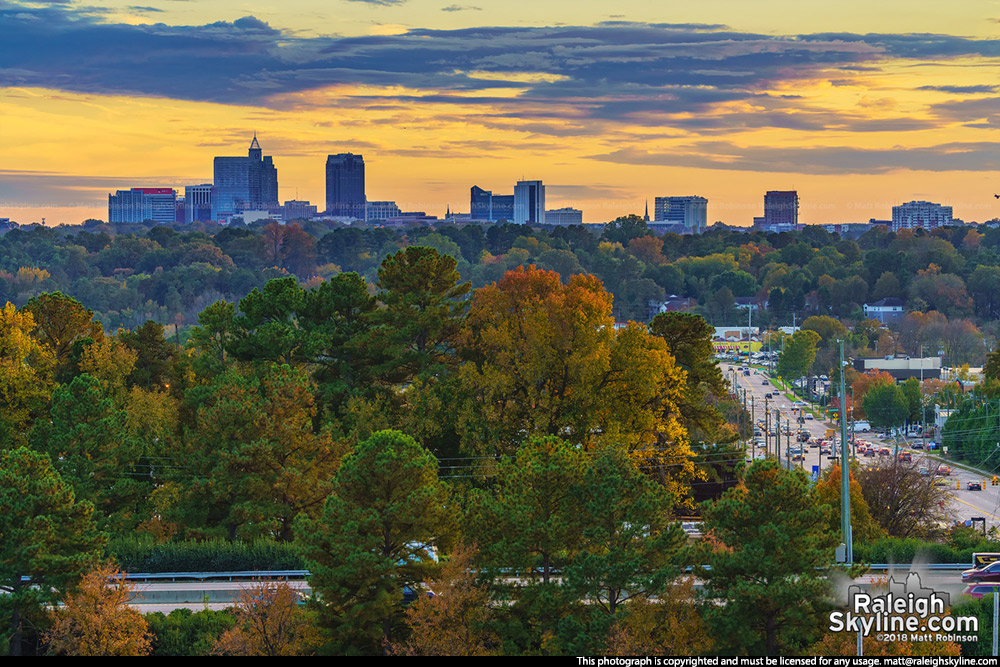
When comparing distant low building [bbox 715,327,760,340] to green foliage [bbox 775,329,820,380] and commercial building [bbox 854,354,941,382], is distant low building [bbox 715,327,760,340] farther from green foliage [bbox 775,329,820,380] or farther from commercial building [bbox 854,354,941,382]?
commercial building [bbox 854,354,941,382]

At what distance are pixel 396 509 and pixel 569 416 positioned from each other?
493 inches

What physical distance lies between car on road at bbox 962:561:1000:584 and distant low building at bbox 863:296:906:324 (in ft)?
351

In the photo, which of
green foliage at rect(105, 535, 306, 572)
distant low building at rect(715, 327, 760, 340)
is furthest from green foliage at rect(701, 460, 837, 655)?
distant low building at rect(715, 327, 760, 340)

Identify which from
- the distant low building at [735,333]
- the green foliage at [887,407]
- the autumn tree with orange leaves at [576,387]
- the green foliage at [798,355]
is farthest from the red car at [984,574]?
the distant low building at [735,333]

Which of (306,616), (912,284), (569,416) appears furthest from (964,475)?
(912,284)

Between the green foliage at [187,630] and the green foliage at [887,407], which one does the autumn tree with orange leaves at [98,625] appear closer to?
the green foliage at [187,630]

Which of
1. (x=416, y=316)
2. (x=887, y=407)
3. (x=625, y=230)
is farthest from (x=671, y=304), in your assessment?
(x=416, y=316)

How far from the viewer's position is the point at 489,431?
36281mm

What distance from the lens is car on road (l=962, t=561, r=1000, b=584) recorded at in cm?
2427

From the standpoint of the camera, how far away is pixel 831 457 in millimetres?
65062

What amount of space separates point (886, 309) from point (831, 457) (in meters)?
70.5

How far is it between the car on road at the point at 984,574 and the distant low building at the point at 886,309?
351 feet

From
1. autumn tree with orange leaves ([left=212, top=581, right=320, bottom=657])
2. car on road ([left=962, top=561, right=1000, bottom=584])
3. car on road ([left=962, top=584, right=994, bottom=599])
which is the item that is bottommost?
autumn tree with orange leaves ([left=212, top=581, right=320, bottom=657])

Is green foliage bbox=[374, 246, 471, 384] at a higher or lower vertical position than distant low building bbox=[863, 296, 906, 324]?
higher
